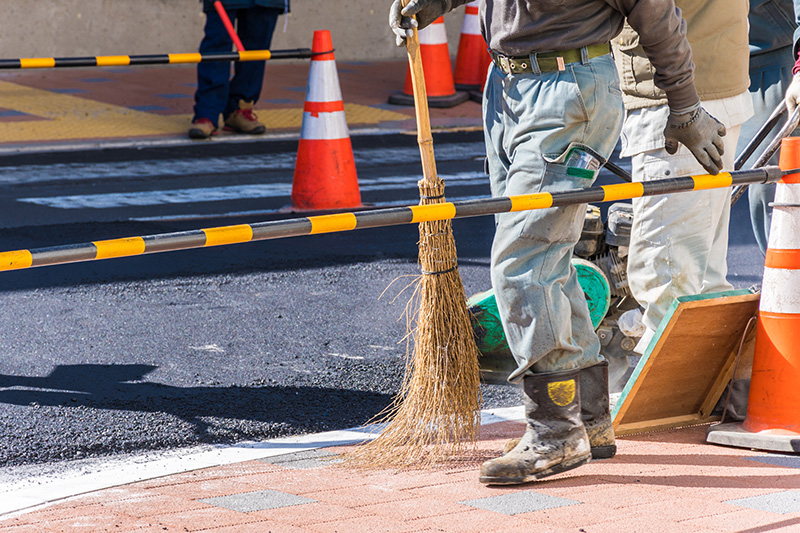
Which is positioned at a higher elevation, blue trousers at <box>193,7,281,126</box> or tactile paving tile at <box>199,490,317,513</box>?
blue trousers at <box>193,7,281,126</box>

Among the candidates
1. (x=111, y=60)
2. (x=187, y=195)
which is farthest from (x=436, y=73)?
(x=187, y=195)

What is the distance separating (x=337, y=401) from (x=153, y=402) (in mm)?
633

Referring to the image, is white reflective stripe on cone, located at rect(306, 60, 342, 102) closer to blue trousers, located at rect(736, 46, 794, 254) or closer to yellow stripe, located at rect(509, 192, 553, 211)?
blue trousers, located at rect(736, 46, 794, 254)

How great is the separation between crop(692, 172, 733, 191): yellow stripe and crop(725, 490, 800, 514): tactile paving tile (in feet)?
2.87

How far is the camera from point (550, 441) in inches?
128

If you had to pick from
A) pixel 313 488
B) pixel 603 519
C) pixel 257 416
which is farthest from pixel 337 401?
pixel 603 519

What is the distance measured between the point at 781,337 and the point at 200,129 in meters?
7.18

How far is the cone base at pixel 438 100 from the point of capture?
12.2m

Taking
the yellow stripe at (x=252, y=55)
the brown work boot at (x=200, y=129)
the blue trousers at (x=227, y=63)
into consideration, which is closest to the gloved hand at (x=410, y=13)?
the yellow stripe at (x=252, y=55)

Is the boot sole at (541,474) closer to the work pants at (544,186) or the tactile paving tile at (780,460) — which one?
the work pants at (544,186)

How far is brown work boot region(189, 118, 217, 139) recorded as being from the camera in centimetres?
994

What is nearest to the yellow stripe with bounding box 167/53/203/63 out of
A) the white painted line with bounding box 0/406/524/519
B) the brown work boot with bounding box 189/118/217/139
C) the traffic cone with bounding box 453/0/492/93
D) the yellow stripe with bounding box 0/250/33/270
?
the brown work boot with bounding box 189/118/217/139

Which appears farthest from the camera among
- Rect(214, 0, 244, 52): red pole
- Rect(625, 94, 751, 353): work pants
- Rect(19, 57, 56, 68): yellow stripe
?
Rect(214, 0, 244, 52): red pole

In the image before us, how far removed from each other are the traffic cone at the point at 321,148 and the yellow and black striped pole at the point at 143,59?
1.86 feet
